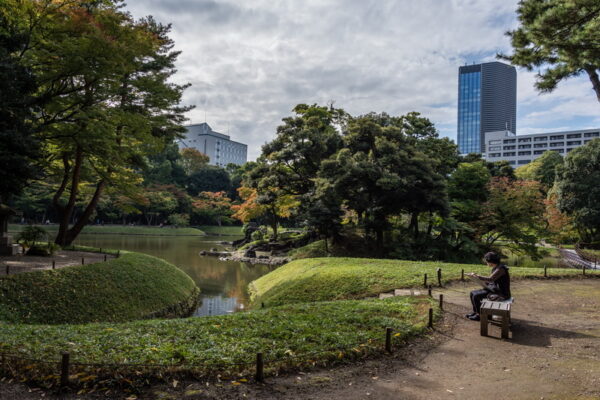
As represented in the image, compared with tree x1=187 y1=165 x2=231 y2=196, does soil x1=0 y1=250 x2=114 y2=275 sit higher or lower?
lower

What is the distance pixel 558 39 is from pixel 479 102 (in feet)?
560

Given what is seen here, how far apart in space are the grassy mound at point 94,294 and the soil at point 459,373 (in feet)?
21.9

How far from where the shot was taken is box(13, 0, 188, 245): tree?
42.2 ft

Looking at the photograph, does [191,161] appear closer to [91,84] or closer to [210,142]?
[91,84]

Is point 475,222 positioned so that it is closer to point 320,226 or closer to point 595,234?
point 320,226

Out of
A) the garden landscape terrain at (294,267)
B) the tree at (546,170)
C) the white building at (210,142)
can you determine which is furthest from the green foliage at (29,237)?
the white building at (210,142)

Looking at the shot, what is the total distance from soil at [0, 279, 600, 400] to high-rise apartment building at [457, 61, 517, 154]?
16401 cm

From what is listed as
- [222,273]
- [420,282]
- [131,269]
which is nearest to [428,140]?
[222,273]

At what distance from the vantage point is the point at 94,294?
11.6m

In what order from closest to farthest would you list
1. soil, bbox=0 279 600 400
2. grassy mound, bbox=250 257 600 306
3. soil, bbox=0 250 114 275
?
soil, bbox=0 279 600 400 → grassy mound, bbox=250 257 600 306 → soil, bbox=0 250 114 275

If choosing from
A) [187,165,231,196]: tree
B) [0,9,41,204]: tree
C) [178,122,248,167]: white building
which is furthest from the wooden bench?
[178,122,248,167]: white building

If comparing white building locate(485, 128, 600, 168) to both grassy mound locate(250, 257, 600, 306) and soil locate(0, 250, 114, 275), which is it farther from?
soil locate(0, 250, 114, 275)

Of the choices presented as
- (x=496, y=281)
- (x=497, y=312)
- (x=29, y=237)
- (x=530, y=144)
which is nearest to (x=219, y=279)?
(x=29, y=237)

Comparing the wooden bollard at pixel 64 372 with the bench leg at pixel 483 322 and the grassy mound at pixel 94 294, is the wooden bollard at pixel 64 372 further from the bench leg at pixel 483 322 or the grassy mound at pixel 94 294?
the grassy mound at pixel 94 294
